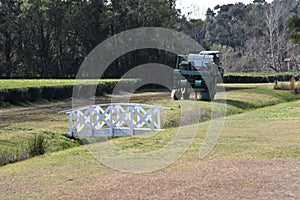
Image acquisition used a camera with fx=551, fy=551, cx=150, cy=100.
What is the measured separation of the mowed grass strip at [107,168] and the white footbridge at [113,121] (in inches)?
32.6

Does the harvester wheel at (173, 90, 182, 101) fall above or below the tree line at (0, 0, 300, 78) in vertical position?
below

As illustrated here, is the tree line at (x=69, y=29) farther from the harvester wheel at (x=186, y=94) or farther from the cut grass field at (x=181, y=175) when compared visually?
the cut grass field at (x=181, y=175)

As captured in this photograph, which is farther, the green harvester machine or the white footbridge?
the green harvester machine

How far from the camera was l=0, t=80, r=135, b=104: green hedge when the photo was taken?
2846cm

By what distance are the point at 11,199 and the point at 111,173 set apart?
98.7 inches

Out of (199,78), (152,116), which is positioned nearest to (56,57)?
(199,78)

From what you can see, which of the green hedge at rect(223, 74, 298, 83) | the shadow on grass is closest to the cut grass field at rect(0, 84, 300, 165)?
the shadow on grass

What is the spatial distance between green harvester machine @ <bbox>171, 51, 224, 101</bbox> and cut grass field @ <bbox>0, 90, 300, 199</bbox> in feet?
36.8

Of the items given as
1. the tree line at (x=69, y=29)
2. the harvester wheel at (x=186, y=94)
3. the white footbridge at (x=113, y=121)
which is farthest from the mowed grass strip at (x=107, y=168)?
the tree line at (x=69, y=29)

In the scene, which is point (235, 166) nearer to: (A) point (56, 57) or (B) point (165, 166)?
(B) point (165, 166)

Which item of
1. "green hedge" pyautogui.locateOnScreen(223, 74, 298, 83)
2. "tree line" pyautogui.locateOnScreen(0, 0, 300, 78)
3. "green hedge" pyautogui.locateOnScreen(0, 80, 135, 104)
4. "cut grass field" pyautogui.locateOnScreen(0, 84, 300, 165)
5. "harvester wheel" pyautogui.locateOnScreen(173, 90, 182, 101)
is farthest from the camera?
"green hedge" pyautogui.locateOnScreen(223, 74, 298, 83)

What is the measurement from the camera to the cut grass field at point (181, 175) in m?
8.97

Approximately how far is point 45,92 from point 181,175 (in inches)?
884

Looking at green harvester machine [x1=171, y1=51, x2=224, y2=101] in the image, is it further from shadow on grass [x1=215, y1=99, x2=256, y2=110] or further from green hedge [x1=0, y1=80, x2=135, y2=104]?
green hedge [x1=0, y1=80, x2=135, y2=104]
